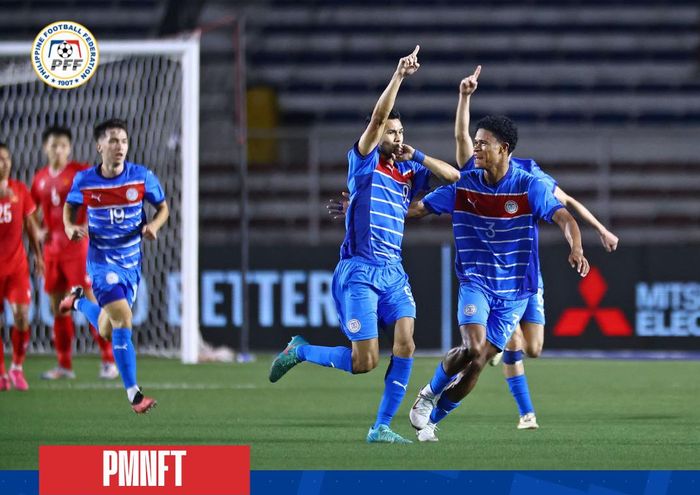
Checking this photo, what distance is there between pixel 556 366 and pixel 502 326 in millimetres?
5759

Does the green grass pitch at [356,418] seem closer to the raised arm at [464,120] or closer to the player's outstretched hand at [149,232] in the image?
the player's outstretched hand at [149,232]

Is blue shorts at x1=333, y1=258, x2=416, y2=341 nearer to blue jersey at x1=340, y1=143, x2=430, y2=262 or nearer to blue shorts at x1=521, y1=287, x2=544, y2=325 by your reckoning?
blue jersey at x1=340, y1=143, x2=430, y2=262

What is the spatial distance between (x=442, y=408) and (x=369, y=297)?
2.36 feet

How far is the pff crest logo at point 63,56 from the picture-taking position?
12.7 metres

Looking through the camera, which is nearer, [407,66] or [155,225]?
[407,66]

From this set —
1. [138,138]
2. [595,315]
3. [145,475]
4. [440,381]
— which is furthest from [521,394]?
[138,138]

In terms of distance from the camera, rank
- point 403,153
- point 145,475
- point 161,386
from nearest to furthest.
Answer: point 145,475, point 403,153, point 161,386

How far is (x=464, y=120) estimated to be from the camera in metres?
7.91

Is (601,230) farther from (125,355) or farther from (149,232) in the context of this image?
→ (125,355)

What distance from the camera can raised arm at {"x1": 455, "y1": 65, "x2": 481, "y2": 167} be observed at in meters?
7.70

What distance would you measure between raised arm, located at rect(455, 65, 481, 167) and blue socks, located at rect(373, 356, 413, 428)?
1.12 meters

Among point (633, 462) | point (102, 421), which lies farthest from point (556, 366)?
point (633, 462)

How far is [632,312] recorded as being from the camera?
14.6 meters

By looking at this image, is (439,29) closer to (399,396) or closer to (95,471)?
(399,396)
